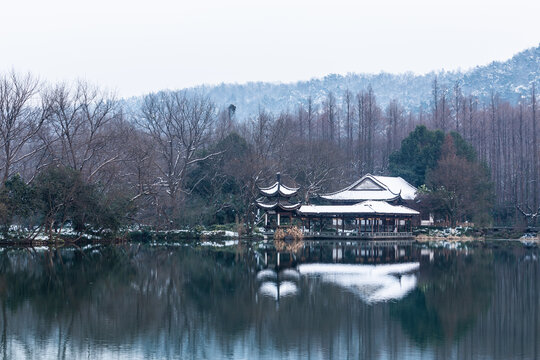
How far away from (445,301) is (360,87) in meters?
153

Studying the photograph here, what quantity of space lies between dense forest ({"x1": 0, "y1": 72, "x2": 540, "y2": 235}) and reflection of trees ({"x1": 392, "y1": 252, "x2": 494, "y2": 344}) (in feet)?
64.6

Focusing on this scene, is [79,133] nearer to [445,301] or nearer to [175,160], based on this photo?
[175,160]

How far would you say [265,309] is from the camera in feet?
50.3

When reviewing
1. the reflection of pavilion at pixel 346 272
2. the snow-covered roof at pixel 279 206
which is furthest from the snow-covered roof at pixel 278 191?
the reflection of pavilion at pixel 346 272

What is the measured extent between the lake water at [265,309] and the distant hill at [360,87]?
125 m

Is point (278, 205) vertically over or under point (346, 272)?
over

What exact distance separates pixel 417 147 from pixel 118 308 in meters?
44.7

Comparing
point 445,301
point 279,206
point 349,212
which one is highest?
point 279,206

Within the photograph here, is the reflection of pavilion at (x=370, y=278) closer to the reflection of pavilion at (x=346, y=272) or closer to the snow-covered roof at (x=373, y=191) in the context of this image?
the reflection of pavilion at (x=346, y=272)

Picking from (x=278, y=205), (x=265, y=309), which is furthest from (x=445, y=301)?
(x=278, y=205)

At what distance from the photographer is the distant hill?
143 metres

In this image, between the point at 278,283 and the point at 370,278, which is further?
the point at 370,278

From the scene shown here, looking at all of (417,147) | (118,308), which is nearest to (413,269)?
(118,308)

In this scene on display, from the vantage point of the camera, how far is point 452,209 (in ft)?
156
